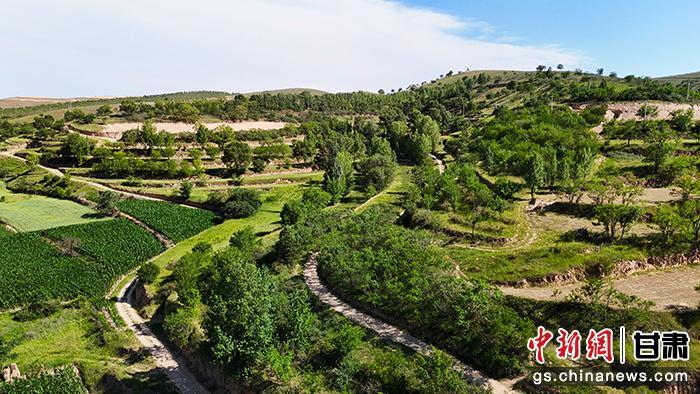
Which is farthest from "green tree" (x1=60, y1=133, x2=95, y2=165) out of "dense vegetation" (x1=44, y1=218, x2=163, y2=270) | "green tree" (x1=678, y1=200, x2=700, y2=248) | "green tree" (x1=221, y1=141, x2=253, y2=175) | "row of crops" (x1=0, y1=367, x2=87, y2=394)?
"green tree" (x1=678, y1=200, x2=700, y2=248)

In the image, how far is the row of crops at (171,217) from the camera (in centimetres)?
6850

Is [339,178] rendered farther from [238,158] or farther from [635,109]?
[635,109]

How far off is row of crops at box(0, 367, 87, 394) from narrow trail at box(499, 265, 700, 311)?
33.7m

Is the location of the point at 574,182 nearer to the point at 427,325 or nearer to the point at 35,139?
the point at 427,325

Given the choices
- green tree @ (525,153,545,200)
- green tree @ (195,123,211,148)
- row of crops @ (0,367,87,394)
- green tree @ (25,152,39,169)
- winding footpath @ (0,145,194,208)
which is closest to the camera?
row of crops @ (0,367,87,394)

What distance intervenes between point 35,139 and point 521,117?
133 metres

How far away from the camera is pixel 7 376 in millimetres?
33281

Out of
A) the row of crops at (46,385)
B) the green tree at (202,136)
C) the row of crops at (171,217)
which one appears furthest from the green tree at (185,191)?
the row of crops at (46,385)

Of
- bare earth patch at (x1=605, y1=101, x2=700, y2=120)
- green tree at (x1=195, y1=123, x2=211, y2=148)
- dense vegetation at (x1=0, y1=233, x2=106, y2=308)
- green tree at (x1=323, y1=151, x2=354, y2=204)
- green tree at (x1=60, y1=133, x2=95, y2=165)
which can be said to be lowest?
dense vegetation at (x1=0, y1=233, x2=106, y2=308)

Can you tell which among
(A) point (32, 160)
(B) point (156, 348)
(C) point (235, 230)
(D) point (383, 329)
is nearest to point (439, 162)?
(C) point (235, 230)

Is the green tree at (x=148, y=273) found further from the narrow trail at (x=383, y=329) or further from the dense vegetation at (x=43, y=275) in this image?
the narrow trail at (x=383, y=329)

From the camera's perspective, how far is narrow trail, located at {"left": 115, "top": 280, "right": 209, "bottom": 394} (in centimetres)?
3406

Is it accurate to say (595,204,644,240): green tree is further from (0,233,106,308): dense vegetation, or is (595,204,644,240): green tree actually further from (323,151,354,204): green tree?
(0,233,106,308): dense vegetation

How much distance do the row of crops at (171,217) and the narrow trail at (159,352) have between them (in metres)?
18.5
